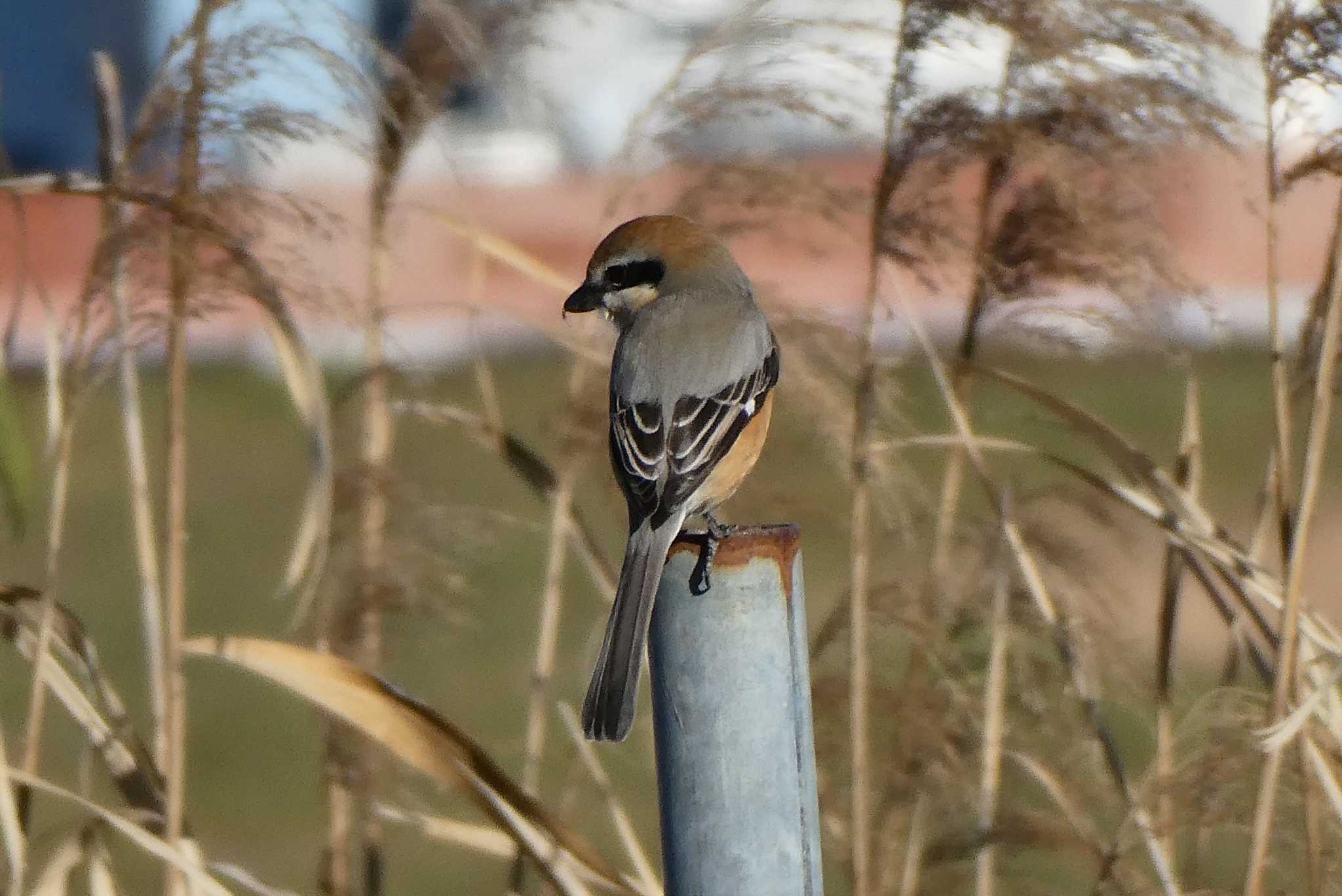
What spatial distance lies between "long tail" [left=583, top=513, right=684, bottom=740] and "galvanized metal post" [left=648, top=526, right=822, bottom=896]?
174 mm

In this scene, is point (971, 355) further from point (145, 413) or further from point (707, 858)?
point (145, 413)

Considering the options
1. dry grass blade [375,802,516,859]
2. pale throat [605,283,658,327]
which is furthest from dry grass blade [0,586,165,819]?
pale throat [605,283,658,327]

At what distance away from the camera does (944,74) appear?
15.2 metres

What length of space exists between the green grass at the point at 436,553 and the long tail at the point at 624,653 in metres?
0.66

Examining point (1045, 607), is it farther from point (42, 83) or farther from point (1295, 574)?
point (42, 83)

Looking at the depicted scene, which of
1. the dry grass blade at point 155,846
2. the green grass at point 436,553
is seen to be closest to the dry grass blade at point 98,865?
the dry grass blade at point 155,846

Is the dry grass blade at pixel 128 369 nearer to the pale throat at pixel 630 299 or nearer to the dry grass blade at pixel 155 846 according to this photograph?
the dry grass blade at pixel 155 846

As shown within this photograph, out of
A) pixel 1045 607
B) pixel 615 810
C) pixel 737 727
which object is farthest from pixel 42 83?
pixel 737 727

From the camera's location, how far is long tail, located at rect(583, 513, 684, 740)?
215 centimetres

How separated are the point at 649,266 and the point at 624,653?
1209mm

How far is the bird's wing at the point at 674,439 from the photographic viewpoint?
2.75 metres

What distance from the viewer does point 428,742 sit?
2.55 m

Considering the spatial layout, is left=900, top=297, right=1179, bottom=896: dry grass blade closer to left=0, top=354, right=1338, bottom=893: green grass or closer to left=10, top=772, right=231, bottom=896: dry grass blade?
left=0, top=354, right=1338, bottom=893: green grass

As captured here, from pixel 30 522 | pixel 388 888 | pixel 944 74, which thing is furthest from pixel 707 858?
pixel 944 74
